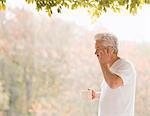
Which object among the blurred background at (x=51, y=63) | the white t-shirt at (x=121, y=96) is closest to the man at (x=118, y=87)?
the white t-shirt at (x=121, y=96)

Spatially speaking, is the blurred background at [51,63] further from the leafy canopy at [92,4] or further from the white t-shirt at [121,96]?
the white t-shirt at [121,96]

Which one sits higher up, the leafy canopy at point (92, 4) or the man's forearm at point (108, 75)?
the leafy canopy at point (92, 4)

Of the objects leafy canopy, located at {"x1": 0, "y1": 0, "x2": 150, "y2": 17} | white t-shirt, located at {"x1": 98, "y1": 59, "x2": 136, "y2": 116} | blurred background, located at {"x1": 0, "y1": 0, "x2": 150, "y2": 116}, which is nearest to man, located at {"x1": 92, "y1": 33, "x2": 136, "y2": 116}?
white t-shirt, located at {"x1": 98, "y1": 59, "x2": 136, "y2": 116}

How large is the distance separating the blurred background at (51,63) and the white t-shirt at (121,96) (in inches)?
126

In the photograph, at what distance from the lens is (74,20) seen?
597cm

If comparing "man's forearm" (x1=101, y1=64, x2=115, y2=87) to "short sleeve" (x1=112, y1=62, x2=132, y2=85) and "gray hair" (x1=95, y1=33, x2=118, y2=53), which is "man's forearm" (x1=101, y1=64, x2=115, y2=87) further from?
"gray hair" (x1=95, y1=33, x2=118, y2=53)

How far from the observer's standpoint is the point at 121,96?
8.93 ft

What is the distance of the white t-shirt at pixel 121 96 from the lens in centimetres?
270

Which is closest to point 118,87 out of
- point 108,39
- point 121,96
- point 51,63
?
point 121,96

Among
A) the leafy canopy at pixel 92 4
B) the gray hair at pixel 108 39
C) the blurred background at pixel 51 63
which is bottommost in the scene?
the blurred background at pixel 51 63

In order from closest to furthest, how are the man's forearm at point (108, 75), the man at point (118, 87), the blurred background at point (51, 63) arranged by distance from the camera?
the man's forearm at point (108, 75) < the man at point (118, 87) < the blurred background at point (51, 63)

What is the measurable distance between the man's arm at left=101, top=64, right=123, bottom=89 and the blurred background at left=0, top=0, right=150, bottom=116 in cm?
334

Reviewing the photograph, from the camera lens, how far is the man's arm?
2.57 meters

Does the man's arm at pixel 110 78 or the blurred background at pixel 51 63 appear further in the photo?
the blurred background at pixel 51 63
